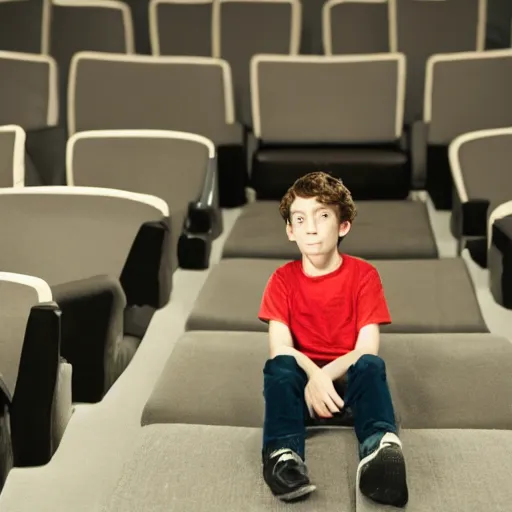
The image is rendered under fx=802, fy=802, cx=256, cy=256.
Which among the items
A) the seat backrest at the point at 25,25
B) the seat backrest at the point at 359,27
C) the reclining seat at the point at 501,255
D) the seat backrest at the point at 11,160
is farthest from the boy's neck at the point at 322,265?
the seat backrest at the point at 25,25

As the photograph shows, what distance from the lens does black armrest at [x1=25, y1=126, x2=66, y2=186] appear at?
4.98ft

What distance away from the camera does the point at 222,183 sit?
1.51m

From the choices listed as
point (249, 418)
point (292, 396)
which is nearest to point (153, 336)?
point (249, 418)

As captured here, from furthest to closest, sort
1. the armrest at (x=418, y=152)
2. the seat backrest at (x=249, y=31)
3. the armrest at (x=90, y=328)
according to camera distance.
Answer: the seat backrest at (x=249, y=31) < the armrest at (x=418, y=152) < the armrest at (x=90, y=328)

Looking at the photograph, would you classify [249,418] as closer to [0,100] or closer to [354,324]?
[354,324]

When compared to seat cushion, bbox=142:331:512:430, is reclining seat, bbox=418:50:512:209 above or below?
above

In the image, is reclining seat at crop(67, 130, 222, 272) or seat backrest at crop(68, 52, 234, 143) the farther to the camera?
seat backrest at crop(68, 52, 234, 143)

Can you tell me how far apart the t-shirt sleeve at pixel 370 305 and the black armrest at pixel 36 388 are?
0.85ft

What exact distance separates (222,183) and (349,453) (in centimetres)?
93

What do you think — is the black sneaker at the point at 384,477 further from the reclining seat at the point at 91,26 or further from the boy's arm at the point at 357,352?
the reclining seat at the point at 91,26

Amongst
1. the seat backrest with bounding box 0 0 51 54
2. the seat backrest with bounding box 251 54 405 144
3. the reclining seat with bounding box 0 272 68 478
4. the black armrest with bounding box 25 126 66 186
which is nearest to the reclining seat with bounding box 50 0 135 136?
the seat backrest with bounding box 0 0 51 54

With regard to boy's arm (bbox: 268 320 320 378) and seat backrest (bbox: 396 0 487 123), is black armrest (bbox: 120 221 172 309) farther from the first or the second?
seat backrest (bbox: 396 0 487 123)

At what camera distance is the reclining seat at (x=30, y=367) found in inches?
27.2

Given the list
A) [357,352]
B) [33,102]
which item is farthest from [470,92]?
[357,352]
